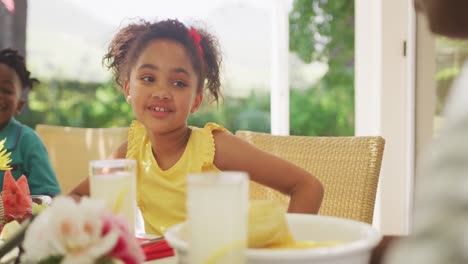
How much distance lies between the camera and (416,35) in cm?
304

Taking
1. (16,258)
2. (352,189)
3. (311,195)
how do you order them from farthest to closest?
(352,189), (311,195), (16,258)

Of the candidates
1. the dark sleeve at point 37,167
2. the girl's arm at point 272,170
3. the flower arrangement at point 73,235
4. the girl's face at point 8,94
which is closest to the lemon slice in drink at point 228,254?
the flower arrangement at point 73,235

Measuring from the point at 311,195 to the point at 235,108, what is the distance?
2769 millimetres

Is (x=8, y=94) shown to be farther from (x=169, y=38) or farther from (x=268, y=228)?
(x=268, y=228)

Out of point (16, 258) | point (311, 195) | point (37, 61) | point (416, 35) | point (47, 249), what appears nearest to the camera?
point (47, 249)

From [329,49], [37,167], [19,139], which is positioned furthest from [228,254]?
[329,49]

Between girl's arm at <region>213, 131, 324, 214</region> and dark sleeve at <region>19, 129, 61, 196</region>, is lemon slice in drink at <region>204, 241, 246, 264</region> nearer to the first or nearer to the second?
girl's arm at <region>213, 131, 324, 214</region>

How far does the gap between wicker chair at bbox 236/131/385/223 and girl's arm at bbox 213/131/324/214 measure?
267mm

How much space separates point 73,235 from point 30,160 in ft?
4.76

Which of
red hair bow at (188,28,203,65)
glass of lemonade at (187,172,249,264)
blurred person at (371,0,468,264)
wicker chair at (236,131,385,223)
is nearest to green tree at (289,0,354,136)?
wicker chair at (236,131,385,223)

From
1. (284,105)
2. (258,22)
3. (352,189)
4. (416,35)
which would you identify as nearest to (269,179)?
(352,189)

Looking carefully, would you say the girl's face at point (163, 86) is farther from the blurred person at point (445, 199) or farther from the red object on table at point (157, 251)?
the blurred person at point (445, 199)

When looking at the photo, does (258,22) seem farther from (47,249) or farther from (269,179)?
(47,249)

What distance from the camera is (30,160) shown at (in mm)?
1944
